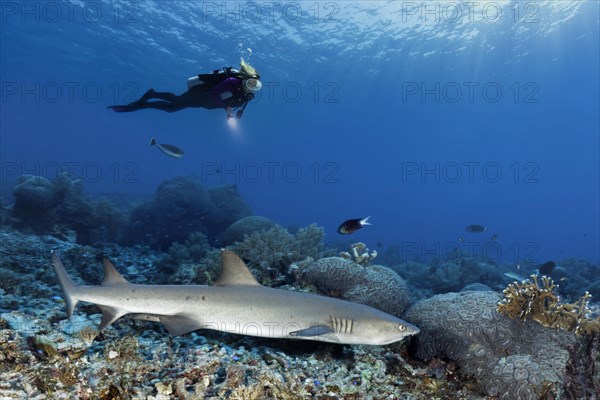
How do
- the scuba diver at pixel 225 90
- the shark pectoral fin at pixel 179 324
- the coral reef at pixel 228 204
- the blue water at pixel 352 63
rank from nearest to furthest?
the shark pectoral fin at pixel 179 324
the scuba diver at pixel 225 90
the coral reef at pixel 228 204
the blue water at pixel 352 63

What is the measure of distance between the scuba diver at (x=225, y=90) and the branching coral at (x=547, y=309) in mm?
6126

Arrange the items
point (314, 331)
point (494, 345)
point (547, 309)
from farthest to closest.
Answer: point (547, 309), point (494, 345), point (314, 331)

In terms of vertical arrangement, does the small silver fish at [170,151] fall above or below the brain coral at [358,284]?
above

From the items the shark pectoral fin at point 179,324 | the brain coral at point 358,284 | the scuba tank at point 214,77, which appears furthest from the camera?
the scuba tank at point 214,77

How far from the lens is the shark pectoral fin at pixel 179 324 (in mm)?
4352

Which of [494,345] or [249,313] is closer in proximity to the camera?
[249,313]

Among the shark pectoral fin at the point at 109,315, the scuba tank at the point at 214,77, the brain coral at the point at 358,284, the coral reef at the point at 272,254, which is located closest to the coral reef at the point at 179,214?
the coral reef at the point at 272,254

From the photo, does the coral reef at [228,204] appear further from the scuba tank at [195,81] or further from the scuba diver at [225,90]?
the scuba tank at [195,81]

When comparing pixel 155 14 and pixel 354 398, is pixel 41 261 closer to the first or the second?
pixel 354 398

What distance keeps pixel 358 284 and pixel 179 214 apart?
14.3 metres

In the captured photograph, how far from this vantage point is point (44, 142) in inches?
7023

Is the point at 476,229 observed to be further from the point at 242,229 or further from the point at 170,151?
the point at 170,151

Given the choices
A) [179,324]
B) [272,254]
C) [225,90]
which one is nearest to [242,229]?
[272,254]

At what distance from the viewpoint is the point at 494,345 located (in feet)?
18.4
